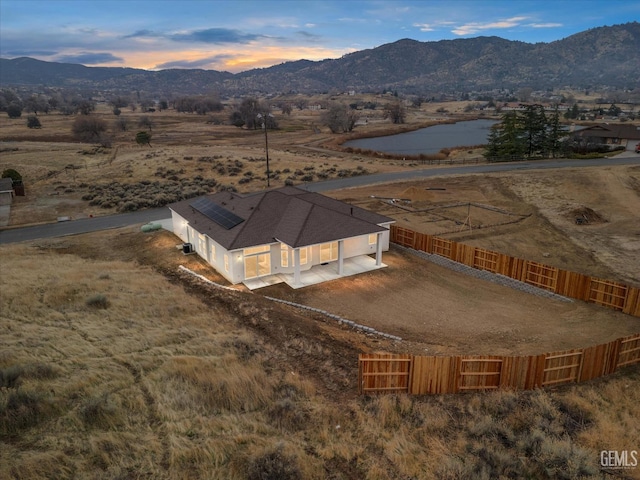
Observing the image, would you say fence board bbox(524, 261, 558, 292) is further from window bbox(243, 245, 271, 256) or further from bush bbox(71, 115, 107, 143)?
bush bbox(71, 115, 107, 143)

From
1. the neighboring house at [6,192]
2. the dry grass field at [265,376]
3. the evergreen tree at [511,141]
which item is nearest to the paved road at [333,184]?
the dry grass field at [265,376]

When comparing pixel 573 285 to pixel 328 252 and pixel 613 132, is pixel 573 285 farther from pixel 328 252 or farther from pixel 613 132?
pixel 613 132

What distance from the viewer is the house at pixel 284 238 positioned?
25.4 meters

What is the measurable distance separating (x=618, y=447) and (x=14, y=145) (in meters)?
95.4

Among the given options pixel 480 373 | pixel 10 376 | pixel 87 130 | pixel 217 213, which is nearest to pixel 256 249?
pixel 217 213

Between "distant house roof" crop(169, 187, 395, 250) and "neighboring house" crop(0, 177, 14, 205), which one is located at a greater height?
"distant house roof" crop(169, 187, 395, 250)

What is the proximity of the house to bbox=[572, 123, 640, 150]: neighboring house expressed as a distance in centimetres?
6530

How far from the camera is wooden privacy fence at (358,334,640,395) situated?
44.5 feet

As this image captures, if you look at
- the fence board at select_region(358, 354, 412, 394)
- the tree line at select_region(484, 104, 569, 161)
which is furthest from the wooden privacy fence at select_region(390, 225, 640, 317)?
the tree line at select_region(484, 104, 569, 161)

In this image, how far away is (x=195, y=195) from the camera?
46.8 metres

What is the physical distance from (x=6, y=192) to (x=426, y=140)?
277 feet

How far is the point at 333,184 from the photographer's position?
52469 millimetres

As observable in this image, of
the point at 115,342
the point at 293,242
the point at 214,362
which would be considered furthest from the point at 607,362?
the point at 115,342

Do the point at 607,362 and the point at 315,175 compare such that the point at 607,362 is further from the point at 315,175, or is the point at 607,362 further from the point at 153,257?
the point at 315,175
